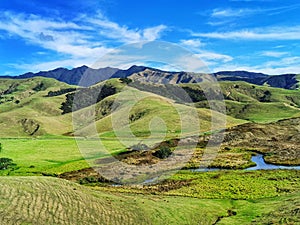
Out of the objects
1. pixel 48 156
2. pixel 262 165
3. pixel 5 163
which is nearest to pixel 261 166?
pixel 262 165

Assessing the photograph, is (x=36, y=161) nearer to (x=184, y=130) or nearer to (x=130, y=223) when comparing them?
(x=130, y=223)

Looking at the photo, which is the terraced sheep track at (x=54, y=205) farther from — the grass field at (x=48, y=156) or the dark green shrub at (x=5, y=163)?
the dark green shrub at (x=5, y=163)

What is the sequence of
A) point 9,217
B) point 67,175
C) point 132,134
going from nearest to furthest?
point 9,217 → point 67,175 → point 132,134

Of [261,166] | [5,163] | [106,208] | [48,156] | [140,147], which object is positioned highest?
[106,208]

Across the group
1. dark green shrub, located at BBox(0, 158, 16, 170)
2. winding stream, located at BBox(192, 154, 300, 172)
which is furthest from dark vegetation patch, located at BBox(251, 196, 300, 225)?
dark green shrub, located at BBox(0, 158, 16, 170)

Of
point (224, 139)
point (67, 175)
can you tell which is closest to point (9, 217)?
point (67, 175)

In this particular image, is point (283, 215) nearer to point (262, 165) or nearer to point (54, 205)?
point (54, 205)

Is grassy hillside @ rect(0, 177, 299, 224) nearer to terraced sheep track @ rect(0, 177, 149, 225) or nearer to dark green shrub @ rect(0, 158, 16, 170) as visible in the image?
terraced sheep track @ rect(0, 177, 149, 225)

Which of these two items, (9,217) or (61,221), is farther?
(61,221)
